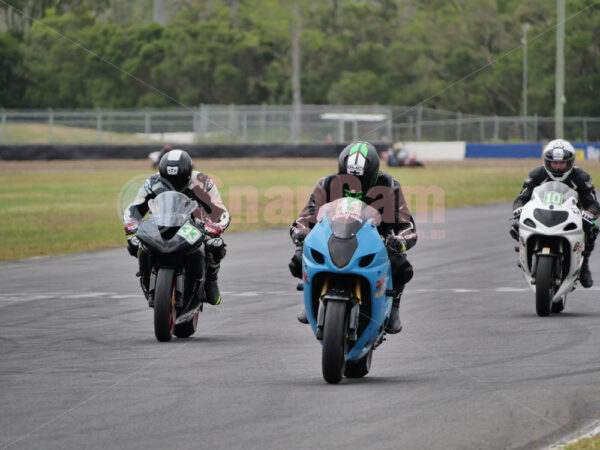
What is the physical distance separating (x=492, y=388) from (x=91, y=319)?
4743mm

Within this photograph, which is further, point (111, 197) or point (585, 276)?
point (111, 197)

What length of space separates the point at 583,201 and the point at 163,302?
4.50 meters

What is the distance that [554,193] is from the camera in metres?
11.0

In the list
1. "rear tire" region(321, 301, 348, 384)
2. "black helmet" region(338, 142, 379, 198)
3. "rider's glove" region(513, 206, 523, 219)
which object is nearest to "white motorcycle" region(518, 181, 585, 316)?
"rider's glove" region(513, 206, 523, 219)

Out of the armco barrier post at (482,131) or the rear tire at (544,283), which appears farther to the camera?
the armco barrier post at (482,131)

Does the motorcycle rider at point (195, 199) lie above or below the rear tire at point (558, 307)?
above

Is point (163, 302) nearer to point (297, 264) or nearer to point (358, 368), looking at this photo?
point (297, 264)

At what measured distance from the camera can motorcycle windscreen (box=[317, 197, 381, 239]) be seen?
7250 mm

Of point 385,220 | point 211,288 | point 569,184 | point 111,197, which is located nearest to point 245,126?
point 111,197

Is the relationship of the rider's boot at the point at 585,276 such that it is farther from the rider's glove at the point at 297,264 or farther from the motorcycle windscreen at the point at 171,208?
the rider's glove at the point at 297,264

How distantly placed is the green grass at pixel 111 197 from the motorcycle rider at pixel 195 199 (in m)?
8.53

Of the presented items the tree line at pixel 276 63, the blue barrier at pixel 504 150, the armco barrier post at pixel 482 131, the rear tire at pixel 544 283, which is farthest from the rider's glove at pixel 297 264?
the tree line at pixel 276 63

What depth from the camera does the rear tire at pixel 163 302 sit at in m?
9.13

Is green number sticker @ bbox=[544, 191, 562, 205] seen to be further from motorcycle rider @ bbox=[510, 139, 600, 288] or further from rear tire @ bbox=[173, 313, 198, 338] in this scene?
rear tire @ bbox=[173, 313, 198, 338]
